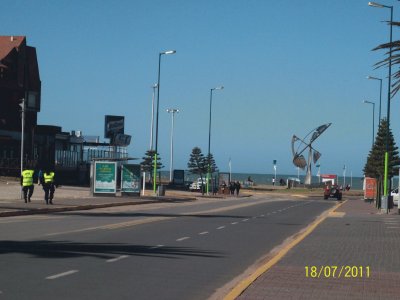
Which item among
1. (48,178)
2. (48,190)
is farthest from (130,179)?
(48,178)

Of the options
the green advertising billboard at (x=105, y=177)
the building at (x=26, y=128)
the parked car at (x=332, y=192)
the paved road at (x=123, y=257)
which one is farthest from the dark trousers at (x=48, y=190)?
the parked car at (x=332, y=192)

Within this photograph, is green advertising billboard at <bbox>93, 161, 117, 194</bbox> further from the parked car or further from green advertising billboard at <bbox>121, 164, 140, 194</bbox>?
the parked car

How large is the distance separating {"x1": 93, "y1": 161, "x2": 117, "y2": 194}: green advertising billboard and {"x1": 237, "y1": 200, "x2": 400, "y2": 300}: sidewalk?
2686 cm

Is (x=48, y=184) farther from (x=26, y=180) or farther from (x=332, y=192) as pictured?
(x=332, y=192)

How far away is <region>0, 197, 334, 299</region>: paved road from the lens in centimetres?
1023

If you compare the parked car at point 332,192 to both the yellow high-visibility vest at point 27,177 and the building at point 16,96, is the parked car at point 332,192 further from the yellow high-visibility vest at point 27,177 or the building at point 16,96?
the yellow high-visibility vest at point 27,177

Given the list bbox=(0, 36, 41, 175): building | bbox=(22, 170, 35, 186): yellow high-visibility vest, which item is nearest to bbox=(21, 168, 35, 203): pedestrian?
bbox=(22, 170, 35, 186): yellow high-visibility vest

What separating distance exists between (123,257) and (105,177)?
31.4m

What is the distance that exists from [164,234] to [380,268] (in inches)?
317

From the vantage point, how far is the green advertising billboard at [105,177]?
44.8 m

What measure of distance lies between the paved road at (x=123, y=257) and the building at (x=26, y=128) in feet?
139
